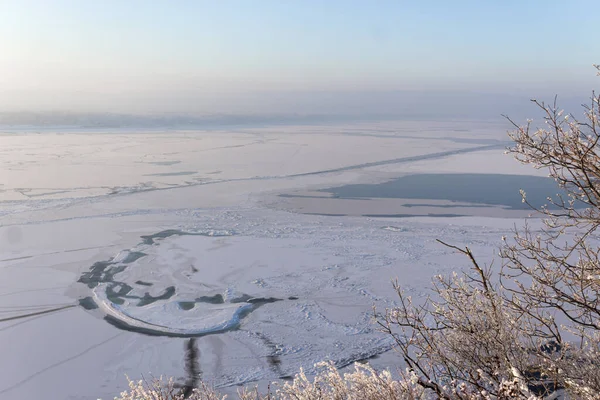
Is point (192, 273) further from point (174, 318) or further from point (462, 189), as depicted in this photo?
point (462, 189)

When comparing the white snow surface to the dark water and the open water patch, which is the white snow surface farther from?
the dark water

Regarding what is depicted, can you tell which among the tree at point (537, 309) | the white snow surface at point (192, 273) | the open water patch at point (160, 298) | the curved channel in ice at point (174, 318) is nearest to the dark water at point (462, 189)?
the white snow surface at point (192, 273)

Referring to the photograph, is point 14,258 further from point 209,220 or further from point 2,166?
point 2,166

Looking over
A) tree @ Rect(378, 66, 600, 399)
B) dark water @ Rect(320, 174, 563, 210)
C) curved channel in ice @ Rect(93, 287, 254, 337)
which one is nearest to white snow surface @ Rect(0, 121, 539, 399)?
curved channel in ice @ Rect(93, 287, 254, 337)

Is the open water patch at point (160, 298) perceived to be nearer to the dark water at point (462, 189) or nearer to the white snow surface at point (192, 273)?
the white snow surface at point (192, 273)

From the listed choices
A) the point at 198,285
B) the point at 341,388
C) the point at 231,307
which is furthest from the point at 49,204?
the point at 341,388
